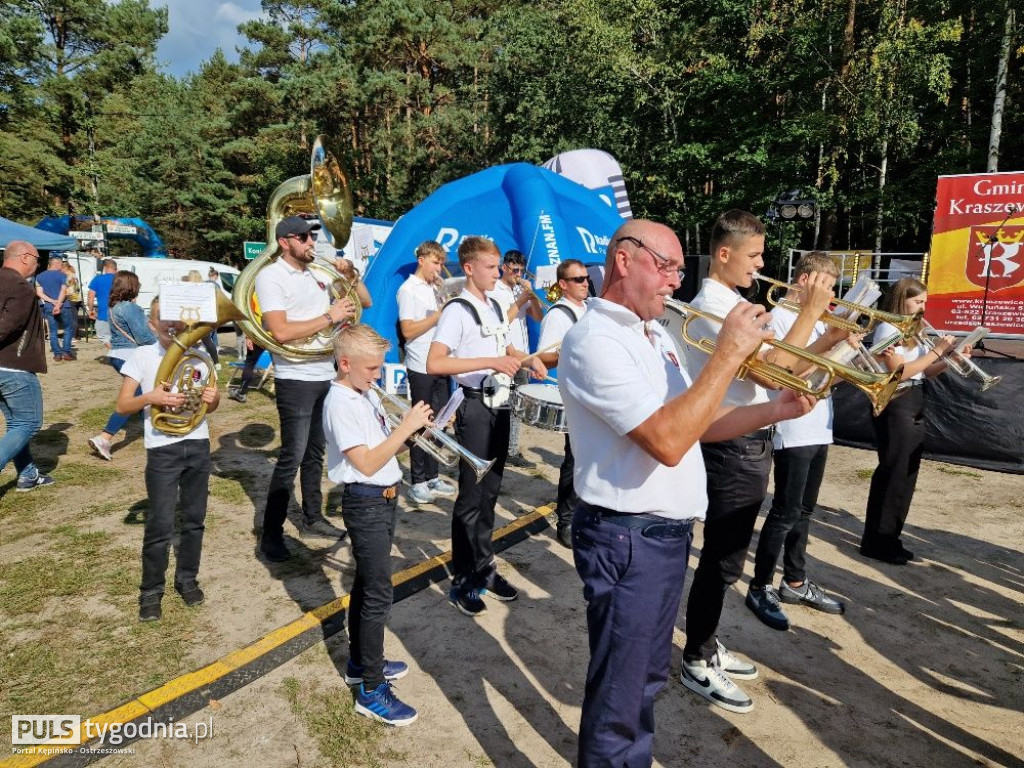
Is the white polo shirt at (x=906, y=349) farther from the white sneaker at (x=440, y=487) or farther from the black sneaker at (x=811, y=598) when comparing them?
the white sneaker at (x=440, y=487)

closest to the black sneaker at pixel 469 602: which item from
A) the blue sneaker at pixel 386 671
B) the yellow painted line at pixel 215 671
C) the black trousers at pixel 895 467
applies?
the yellow painted line at pixel 215 671

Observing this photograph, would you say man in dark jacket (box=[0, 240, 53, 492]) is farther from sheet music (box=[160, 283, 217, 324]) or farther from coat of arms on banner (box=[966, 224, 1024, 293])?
coat of arms on banner (box=[966, 224, 1024, 293])

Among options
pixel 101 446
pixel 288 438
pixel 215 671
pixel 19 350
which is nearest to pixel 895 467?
pixel 288 438

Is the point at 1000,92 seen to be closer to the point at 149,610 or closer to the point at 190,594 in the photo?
the point at 190,594

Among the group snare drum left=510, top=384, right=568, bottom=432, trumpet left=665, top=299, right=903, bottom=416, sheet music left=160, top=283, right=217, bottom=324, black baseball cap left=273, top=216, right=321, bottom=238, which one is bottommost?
snare drum left=510, top=384, right=568, bottom=432

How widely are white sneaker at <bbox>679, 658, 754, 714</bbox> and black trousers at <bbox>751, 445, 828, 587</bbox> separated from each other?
0.95 meters

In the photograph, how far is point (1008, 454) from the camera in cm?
718

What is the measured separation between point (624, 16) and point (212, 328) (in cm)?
2596

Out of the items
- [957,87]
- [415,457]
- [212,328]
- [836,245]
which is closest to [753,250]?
[212,328]

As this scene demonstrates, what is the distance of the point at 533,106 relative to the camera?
86.1 ft

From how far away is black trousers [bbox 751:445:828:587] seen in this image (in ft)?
12.6

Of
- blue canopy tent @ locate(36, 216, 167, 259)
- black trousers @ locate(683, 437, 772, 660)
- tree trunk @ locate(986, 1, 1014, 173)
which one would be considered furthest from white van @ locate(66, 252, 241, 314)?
tree trunk @ locate(986, 1, 1014, 173)

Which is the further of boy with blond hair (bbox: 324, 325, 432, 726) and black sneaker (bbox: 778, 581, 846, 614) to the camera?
black sneaker (bbox: 778, 581, 846, 614)

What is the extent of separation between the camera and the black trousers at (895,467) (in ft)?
15.7
